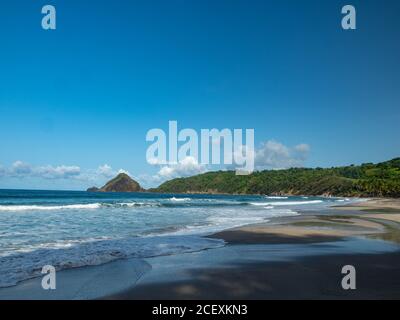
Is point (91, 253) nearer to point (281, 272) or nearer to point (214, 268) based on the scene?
point (214, 268)

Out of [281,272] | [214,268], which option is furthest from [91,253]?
[281,272]

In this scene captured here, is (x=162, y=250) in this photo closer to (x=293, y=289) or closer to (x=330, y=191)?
(x=293, y=289)

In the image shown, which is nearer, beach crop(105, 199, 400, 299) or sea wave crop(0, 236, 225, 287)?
beach crop(105, 199, 400, 299)

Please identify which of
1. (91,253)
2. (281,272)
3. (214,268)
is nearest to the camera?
(281,272)

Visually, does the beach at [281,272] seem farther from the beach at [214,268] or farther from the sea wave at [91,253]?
the sea wave at [91,253]

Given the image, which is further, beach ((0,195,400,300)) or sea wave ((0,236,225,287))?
sea wave ((0,236,225,287))

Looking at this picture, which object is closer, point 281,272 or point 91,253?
point 281,272

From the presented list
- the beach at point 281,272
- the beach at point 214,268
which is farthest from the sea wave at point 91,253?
the beach at point 281,272

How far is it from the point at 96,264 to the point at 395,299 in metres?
7.21

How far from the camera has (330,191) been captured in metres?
164

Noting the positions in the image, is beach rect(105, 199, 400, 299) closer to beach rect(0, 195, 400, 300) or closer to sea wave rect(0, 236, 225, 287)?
beach rect(0, 195, 400, 300)

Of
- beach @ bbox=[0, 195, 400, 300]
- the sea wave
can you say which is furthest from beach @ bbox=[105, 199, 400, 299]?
the sea wave
